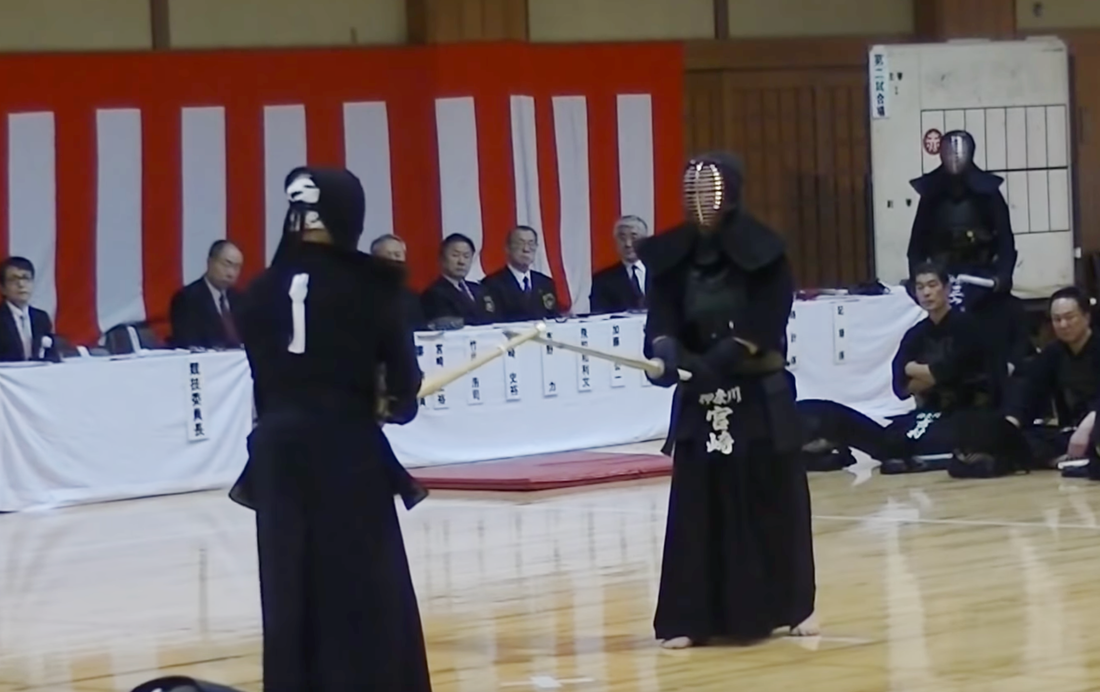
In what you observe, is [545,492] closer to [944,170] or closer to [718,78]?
[944,170]

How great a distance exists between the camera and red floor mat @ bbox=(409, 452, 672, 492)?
13086 millimetres

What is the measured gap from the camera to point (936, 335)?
13281mm

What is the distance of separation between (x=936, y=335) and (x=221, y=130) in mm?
5117

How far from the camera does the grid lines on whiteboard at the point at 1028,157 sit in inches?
683

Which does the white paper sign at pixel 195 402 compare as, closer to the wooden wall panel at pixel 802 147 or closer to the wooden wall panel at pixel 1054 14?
the wooden wall panel at pixel 802 147

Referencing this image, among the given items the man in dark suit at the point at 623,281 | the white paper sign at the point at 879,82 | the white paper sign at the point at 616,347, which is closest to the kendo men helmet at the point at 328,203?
the white paper sign at the point at 616,347

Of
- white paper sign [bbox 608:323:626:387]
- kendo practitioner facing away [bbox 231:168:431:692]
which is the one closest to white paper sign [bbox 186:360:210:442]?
white paper sign [bbox 608:323:626:387]

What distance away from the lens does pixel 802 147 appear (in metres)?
18.2

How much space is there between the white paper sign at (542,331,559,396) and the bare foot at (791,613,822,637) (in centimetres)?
661

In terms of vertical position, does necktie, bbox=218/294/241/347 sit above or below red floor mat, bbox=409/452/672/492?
above

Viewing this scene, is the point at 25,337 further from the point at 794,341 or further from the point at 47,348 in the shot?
the point at 794,341

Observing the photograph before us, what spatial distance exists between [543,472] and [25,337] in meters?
3.13

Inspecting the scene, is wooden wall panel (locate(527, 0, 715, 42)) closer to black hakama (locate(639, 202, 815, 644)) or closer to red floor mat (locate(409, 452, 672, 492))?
red floor mat (locate(409, 452, 672, 492))

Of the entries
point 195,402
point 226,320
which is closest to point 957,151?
point 226,320
